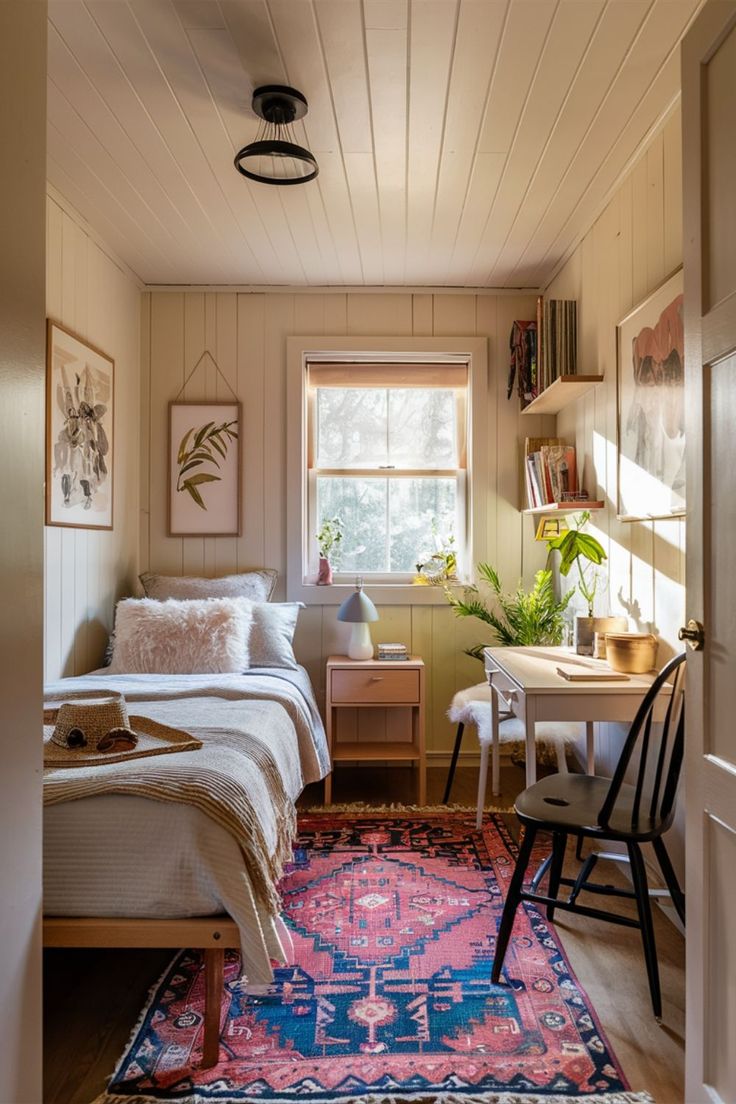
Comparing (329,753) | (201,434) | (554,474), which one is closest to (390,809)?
(329,753)

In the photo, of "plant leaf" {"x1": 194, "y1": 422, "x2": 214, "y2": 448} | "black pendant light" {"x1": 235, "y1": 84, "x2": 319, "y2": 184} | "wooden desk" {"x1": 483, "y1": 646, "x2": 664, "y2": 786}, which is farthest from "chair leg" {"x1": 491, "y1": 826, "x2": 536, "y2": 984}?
"plant leaf" {"x1": 194, "y1": 422, "x2": 214, "y2": 448}

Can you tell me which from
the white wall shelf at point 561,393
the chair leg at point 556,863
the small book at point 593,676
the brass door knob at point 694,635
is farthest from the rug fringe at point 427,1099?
the white wall shelf at point 561,393

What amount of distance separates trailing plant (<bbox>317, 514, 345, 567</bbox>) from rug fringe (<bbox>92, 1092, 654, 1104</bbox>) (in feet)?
8.88

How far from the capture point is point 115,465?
360 cm

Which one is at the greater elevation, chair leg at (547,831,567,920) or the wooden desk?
the wooden desk

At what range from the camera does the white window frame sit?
391 centimetres

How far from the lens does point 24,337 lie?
1159 millimetres

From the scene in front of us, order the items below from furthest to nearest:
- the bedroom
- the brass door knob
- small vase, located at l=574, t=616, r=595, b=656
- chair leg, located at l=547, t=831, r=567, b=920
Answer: small vase, located at l=574, t=616, r=595, b=656 → chair leg, located at l=547, t=831, r=567, b=920 → the brass door knob → the bedroom

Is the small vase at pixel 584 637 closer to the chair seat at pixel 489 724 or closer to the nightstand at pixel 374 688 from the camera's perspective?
the chair seat at pixel 489 724

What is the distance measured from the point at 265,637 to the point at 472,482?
4.62 feet

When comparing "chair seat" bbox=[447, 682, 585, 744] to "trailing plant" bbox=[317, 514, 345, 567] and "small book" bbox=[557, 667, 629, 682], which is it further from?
"trailing plant" bbox=[317, 514, 345, 567]

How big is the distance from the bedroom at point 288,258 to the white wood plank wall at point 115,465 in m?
0.02

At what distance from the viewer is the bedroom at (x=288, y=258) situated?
3.93 ft

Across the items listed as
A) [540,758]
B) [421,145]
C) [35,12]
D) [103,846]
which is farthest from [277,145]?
[540,758]
